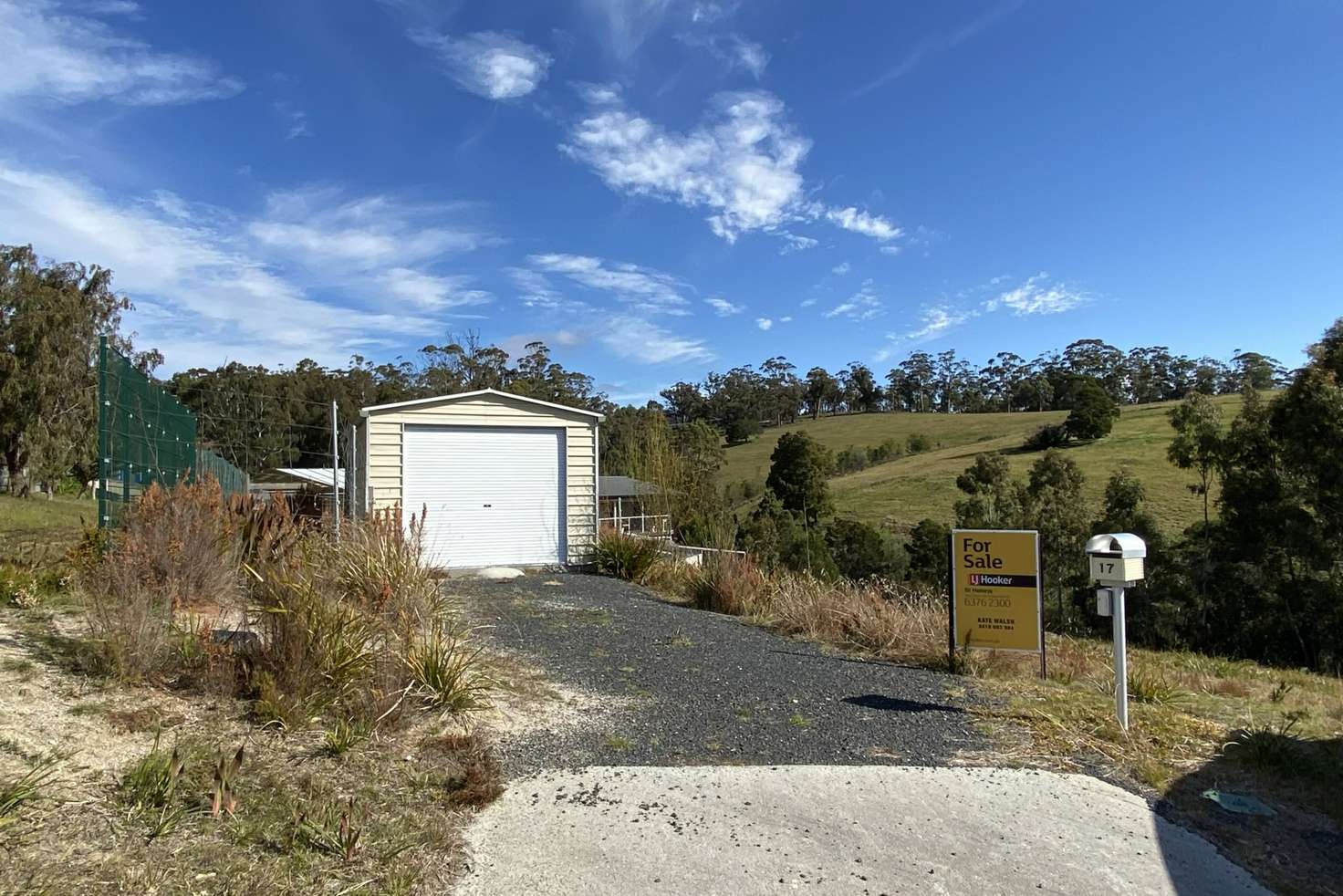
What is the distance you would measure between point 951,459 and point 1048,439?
664cm

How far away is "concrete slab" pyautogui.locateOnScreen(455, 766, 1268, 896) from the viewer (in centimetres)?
318

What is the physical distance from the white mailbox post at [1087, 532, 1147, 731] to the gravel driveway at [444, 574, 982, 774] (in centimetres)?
94

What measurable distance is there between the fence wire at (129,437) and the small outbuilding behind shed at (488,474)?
2.96 m

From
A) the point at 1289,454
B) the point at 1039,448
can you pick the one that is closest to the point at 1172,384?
the point at 1039,448

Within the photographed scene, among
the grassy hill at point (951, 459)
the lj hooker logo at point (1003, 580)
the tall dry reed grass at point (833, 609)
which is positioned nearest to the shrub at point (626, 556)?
the tall dry reed grass at point (833, 609)

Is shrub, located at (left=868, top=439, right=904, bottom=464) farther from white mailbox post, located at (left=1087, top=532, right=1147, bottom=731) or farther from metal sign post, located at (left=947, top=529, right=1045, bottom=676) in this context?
white mailbox post, located at (left=1087, top=532, right=1147, bottom=731)

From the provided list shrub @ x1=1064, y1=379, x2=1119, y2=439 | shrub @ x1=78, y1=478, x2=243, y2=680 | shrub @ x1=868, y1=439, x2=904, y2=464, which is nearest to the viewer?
shrub @ x1=78, y1=478, x2=243, y2=680

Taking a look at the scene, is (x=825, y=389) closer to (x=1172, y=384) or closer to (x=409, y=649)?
(x=1172, y=384)

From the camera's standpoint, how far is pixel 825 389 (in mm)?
91438

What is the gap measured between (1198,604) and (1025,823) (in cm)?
1962

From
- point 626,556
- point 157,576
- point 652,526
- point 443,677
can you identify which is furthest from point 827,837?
point 652,526

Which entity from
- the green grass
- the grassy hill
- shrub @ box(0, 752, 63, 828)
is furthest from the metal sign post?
the grassy hill

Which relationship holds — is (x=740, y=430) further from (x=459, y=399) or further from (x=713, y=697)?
(x=713, y=697)

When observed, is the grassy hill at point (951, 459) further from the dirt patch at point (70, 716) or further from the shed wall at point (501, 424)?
the dirt patch at point (70, 716)
